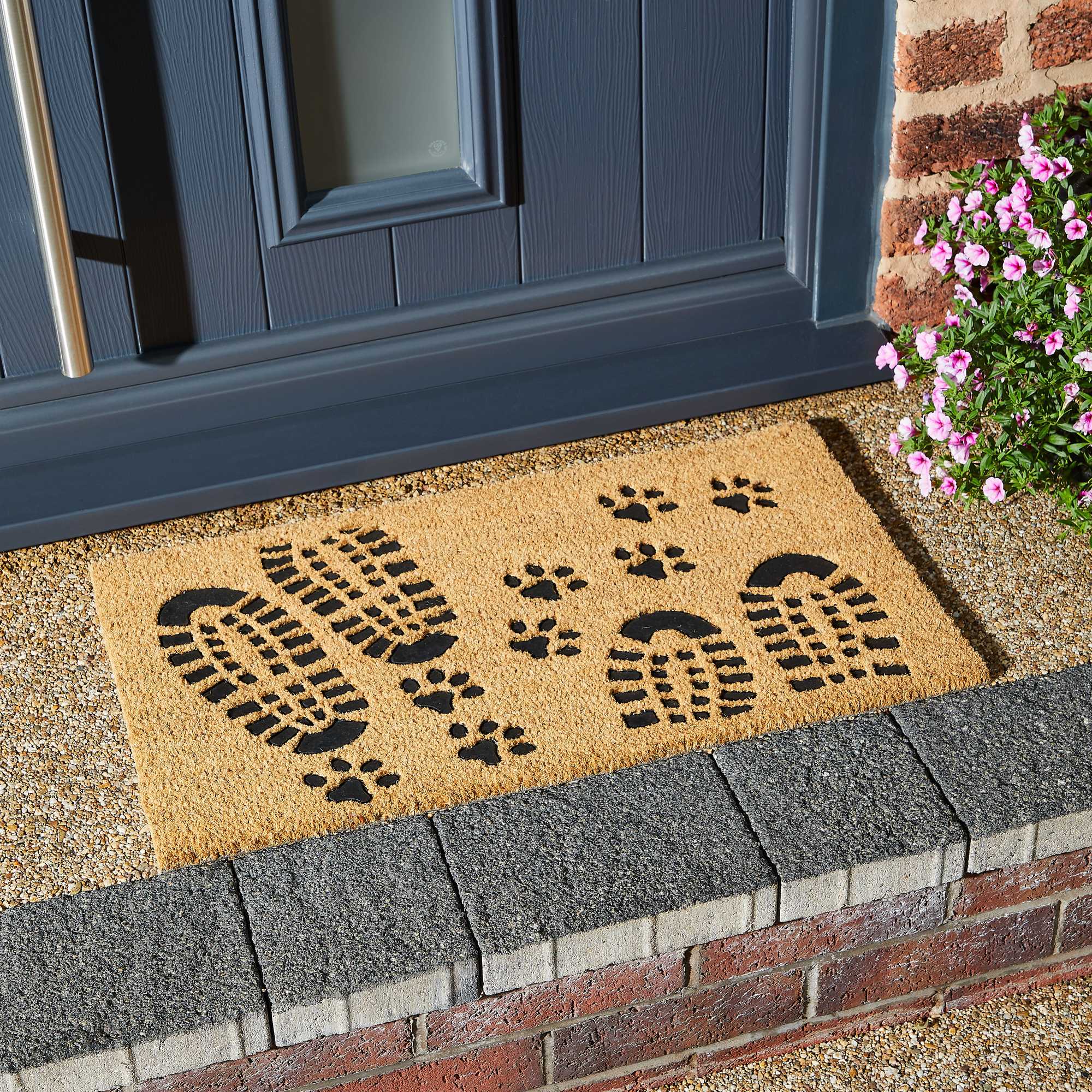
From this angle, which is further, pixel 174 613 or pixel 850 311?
pixel 850 311

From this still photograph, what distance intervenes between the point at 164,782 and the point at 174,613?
1.16ft

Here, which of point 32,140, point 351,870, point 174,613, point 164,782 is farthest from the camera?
point 174,613

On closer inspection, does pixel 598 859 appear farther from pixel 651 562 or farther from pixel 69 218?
pixel 69 218

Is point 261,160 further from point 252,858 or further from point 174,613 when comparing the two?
point 252,858

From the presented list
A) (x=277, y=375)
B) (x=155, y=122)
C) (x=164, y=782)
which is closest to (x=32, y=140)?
(x=155, y=122)

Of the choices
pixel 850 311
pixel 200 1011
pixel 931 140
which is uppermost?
pixel 931 140

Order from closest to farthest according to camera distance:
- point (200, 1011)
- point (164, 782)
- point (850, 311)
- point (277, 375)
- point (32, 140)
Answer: point (200, 1011)
point (164, 782)
point (32, 140)
point (277, 375)
point (850, 311)

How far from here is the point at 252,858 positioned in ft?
5.84

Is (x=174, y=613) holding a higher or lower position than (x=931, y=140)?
lower

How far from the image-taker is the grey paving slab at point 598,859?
167cm

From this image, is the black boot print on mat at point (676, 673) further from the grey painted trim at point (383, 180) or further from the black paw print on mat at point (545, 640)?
the grey painted trim at point (383, 180)

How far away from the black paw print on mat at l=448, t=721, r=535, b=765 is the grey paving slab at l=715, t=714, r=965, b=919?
266 mm

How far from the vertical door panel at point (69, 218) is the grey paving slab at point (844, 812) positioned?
3.86 ft

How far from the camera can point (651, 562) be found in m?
2.26
